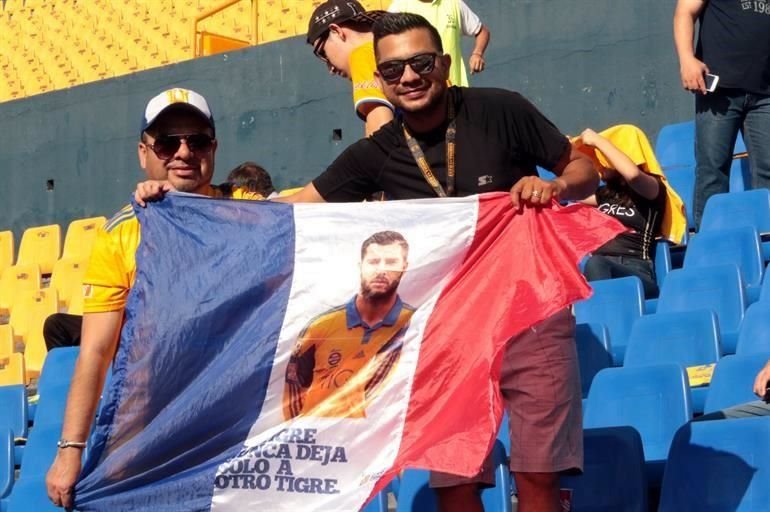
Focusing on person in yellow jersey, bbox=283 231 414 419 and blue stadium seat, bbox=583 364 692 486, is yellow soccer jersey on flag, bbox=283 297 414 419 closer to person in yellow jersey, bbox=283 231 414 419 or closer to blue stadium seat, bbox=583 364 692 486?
person in yellow jersey, bbox=283 231 414 419

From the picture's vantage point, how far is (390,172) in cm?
357

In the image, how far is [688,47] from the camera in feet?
21.3

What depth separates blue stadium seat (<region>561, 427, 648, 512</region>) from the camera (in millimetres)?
3961

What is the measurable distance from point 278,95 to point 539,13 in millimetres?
2410

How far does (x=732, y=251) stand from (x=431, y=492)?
2460 millimetres

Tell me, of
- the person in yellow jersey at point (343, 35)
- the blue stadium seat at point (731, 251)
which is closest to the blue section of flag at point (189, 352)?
the person in yellow jersey at point (343, 35)

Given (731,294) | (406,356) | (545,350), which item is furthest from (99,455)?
(731,294)

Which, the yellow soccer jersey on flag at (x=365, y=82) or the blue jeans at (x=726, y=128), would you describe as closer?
the yellow soccer jersey on flag at (x=365, y=82)

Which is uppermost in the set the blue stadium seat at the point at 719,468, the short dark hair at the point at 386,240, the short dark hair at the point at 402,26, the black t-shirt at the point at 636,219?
the short dark hair at the point at 402,26

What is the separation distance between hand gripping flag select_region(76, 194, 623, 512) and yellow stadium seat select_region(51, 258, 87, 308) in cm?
618

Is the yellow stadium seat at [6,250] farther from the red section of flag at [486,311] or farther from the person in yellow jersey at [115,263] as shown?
the red section of flag at [486,311]

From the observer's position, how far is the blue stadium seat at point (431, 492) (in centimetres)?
409

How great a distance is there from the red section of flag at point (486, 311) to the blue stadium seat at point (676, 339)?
1.81 meters

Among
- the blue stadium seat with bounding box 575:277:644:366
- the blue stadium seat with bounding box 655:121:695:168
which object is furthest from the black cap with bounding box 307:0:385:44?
the blue stadium seat with bounding box 655:121:695:168
